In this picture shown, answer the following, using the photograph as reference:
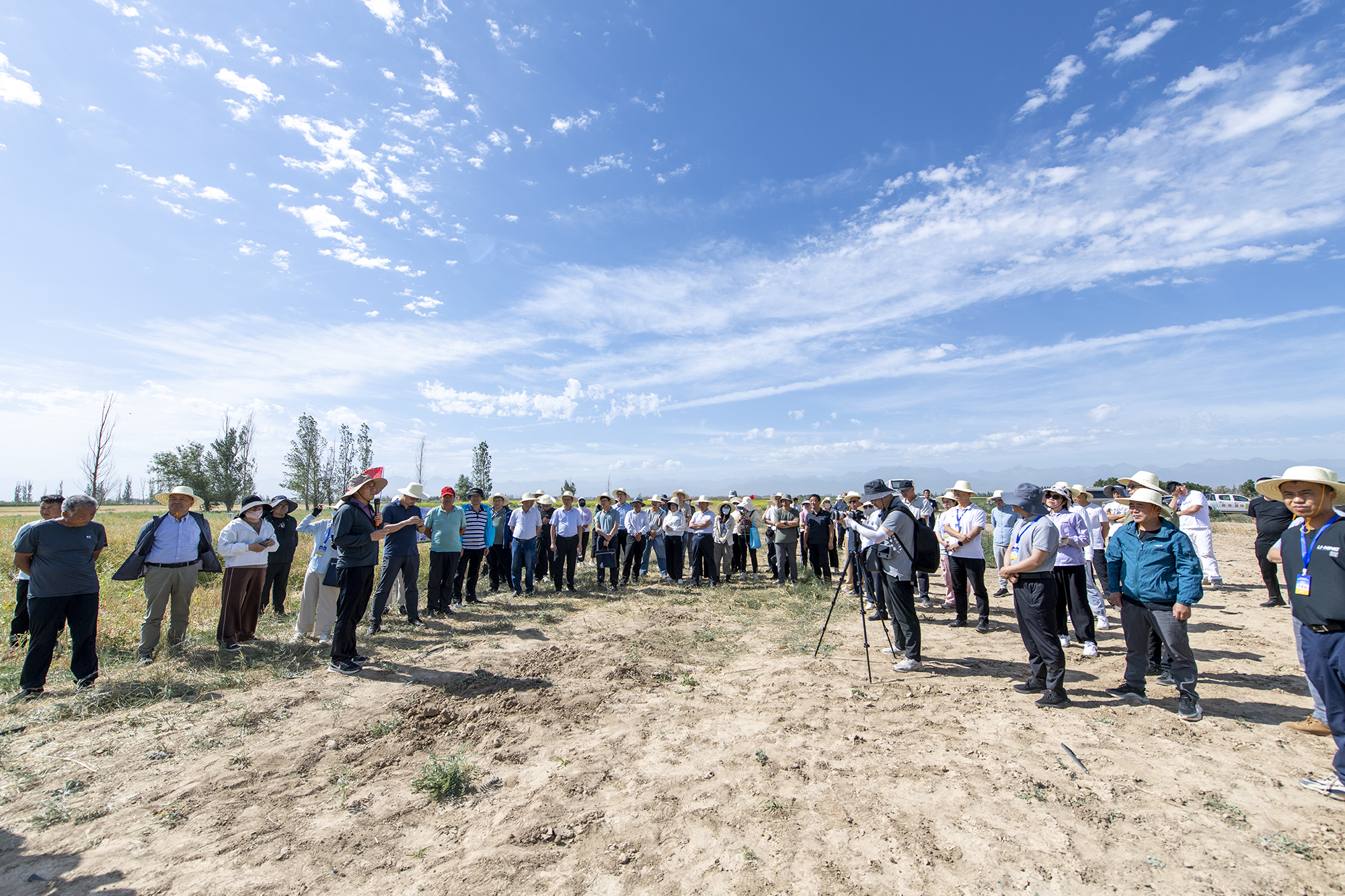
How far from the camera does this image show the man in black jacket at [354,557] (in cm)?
585

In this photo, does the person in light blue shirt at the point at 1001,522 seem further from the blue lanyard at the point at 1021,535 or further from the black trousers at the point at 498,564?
the black trousers at the point at 498,564

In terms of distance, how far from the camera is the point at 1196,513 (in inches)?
386

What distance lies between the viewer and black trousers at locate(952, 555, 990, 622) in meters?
7.76

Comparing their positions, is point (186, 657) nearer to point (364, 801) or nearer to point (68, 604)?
point (68, 604)

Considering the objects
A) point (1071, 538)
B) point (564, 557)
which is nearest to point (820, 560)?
point (564, 557)

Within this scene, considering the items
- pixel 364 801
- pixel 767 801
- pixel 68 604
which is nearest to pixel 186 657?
pixel 68 604

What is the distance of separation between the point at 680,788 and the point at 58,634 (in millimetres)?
6008

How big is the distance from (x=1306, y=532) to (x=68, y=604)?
10452mm

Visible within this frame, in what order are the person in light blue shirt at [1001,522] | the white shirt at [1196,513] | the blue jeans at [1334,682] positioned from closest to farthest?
the blue jeans at [1334,682] → the person in light blue shirt at [1001,522] → the white shirt at [1196,513]

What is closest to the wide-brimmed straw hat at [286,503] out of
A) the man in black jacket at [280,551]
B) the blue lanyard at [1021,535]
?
the man in black jacket at [280,551]

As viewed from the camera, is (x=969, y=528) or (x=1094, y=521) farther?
(x=1094, y=521)

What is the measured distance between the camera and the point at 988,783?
3.70 metres

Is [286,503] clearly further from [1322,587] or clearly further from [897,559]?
[1322,587]

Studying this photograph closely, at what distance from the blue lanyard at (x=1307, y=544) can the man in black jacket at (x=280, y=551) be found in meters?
11.2
